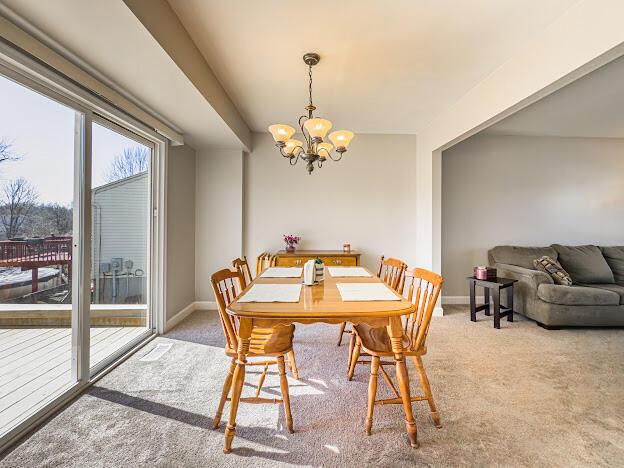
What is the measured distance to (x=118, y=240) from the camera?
2.71m

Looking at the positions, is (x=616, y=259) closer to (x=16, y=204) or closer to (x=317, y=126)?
(x=317, y=126)

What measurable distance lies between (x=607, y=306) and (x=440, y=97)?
295 centimetres

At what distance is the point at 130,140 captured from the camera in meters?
2.82

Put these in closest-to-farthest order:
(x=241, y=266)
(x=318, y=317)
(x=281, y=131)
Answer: (x=318, y=317) < (x=281, y=131) < (x=241, y=266)

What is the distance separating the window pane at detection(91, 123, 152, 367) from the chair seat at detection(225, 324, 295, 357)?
56.2 inches

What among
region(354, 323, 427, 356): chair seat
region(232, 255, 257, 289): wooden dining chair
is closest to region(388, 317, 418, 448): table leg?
region(354, 323, 427, 356): chair seat

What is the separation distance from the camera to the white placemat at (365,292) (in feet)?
5.65

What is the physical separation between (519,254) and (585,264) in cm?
80

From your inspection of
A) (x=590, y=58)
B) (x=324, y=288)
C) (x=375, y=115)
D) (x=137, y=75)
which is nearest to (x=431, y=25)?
(x=590, y=58)

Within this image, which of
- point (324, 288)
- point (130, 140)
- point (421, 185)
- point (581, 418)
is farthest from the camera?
point (421, 185)

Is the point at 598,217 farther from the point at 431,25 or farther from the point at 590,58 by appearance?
the point at 431,25

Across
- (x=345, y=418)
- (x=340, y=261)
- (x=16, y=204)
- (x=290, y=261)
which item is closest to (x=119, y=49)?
(x=16, y=204)

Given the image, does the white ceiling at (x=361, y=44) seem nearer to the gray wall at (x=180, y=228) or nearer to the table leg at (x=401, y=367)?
the gray wall at (x=180, y=228)

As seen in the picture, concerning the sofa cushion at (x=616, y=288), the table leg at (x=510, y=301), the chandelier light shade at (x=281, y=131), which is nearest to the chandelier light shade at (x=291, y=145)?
the chandelier light shade at (x=281, y=131)
